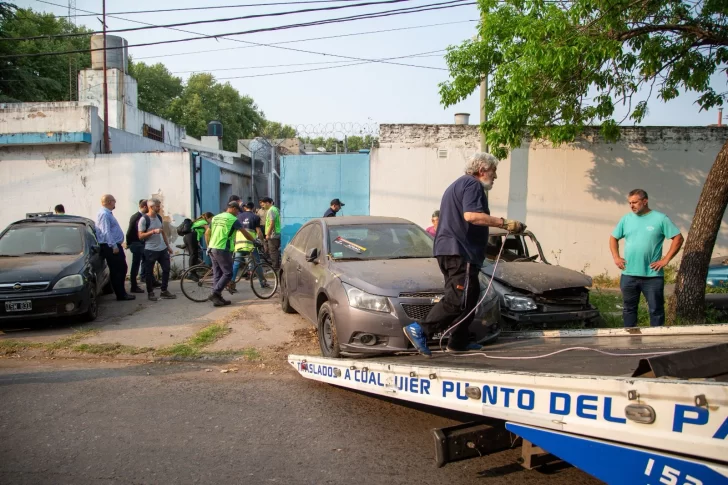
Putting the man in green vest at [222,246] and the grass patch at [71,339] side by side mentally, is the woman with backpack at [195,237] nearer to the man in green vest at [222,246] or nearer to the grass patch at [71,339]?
the man in green vest at [222,246]

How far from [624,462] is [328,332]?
358cm

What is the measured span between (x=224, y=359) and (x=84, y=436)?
2301 mm

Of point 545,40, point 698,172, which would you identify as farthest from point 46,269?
point 698,172

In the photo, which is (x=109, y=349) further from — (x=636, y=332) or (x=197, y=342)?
(x=636, y=332)

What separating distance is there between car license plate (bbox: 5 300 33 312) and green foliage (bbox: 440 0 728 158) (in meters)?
7.74

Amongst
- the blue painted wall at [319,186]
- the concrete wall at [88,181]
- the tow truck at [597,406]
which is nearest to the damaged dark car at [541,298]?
the tow truck at [597,406]

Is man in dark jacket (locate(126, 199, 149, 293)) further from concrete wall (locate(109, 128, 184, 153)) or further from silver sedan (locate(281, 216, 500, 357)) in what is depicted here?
concrete wall (locate(109, 128, 184, 153))

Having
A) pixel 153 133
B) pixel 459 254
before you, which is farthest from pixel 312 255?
pixel 153 133

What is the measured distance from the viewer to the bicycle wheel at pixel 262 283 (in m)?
9.70

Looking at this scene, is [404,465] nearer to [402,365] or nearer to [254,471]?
[402,365]

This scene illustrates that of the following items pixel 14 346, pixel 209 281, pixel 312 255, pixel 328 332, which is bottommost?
pixel 14 346

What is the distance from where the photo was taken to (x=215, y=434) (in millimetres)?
4238

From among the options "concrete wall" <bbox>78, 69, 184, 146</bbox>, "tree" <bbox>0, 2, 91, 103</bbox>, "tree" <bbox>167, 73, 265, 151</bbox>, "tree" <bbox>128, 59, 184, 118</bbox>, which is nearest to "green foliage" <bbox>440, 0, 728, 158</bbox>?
"concrete wall" <bbox>78, 69, 184, 146</bbox>

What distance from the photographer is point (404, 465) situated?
3.69 meters
